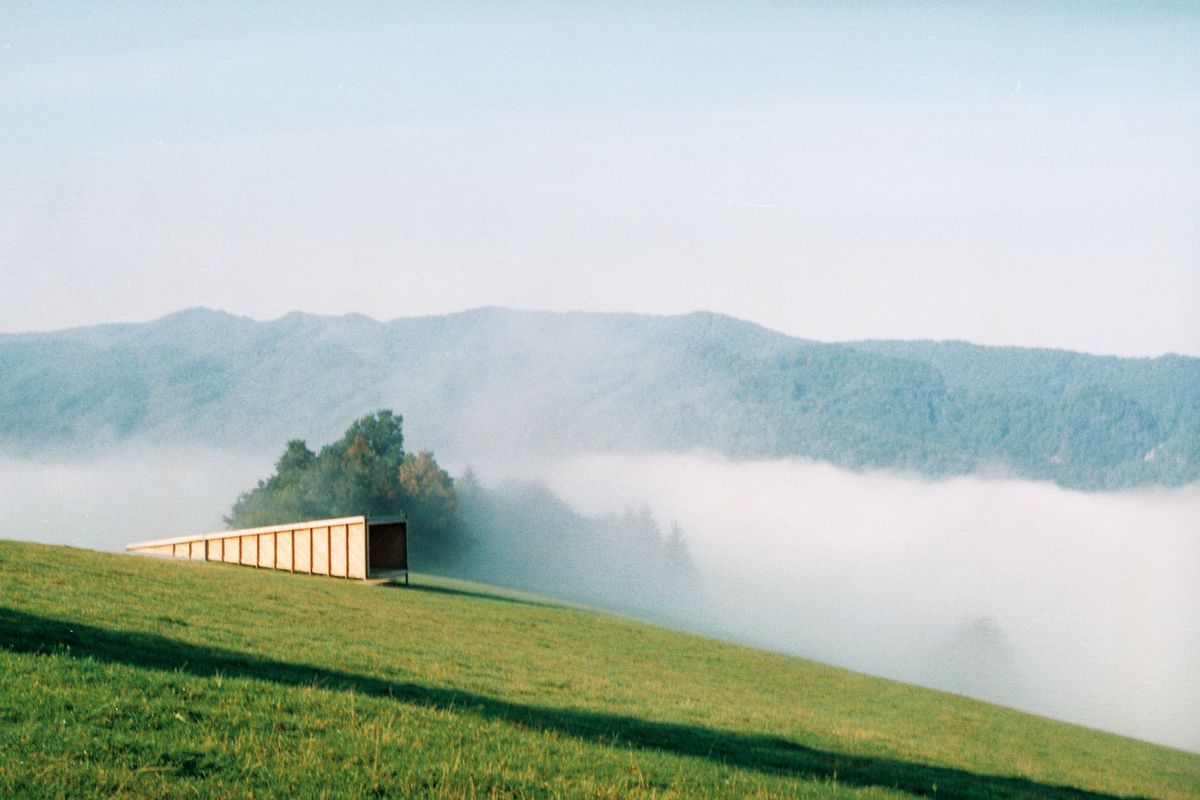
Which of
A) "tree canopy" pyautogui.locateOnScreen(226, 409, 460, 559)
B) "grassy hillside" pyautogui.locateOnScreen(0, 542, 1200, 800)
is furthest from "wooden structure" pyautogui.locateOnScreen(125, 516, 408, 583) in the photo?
"tree canopy" pyautogui.locateOnScreen(226, 409, 460, 559)

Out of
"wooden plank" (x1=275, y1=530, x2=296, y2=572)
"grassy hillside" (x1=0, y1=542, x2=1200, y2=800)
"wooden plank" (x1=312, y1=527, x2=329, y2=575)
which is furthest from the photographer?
"wooden plank" (x1=275, y1=530, x2=296, y2=572)

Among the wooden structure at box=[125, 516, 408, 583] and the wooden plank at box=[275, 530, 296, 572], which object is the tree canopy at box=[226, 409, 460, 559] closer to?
the wooden structure at box=[125, 516, 408, 583]

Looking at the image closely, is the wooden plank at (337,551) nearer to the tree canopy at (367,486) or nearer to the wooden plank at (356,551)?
the wooden plank at (356,551)

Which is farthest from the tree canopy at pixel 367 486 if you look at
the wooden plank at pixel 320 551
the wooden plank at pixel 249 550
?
the wooden plank at pixel 320 551

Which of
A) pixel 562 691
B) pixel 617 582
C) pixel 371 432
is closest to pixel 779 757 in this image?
pixel 562 691

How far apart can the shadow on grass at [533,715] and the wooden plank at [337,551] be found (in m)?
21.8

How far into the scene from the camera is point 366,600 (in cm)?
3441

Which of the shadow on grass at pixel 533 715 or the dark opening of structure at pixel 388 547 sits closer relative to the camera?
the shadow on grass at pixel 533 715

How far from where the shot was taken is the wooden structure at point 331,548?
4128 centimetres

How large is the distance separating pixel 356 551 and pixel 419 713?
26.2 metres

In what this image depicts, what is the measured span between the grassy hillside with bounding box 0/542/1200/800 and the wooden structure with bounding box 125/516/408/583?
3361 mm

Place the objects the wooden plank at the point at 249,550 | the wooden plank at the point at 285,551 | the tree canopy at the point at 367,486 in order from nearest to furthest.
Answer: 1. the wooden plank at the point at 285,551
2. the wooden plank at the point at 249,550
3. the tree canopy at the point at 367,486

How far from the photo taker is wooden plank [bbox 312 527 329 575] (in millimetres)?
42000

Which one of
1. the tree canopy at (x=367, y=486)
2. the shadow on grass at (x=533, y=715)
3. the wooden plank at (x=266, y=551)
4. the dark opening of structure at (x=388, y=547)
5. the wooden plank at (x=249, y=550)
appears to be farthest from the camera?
the tree canopy at (x=367, y=486)
